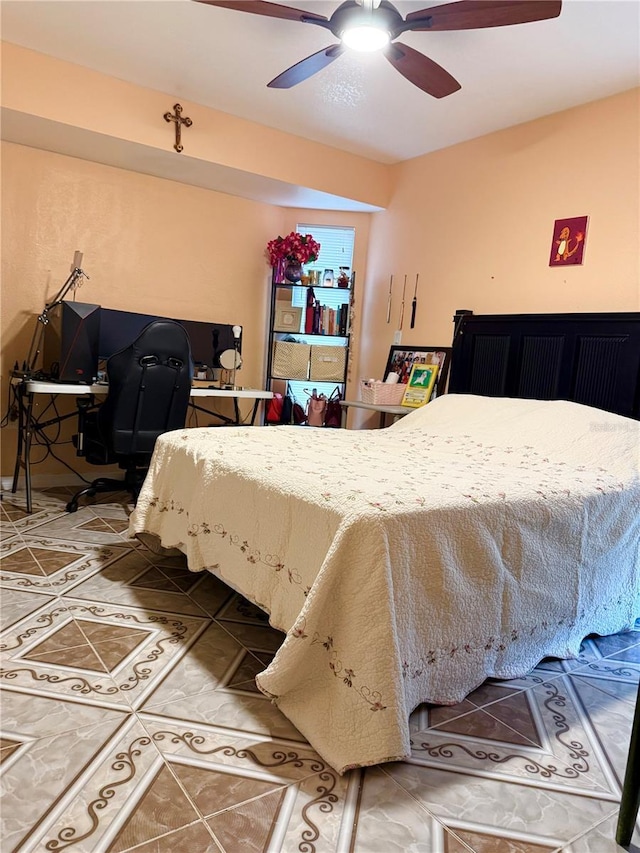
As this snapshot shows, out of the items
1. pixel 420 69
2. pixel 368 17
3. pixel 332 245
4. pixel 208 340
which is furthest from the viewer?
pixel 332 245

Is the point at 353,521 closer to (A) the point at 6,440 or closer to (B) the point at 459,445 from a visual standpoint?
(B) the point at 459,445

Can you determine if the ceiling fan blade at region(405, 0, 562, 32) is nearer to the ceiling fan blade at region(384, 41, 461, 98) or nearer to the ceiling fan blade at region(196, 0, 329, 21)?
the ceiling fan blade at region(384, 41, 461, 98)

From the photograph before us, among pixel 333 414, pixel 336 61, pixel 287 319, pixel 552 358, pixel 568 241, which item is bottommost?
pixel 333 414

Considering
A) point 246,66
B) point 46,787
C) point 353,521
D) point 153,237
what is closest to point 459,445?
point 353,521

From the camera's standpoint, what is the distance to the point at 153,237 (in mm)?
4074

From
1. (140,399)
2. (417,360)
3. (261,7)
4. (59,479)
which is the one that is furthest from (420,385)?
(59,479)

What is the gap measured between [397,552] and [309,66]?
84.4 inches

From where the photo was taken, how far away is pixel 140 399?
124 inches

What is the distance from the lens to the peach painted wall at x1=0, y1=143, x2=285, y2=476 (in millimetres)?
3615

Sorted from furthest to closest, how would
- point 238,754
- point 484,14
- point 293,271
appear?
point 293,271
point 484,14
point 238,754

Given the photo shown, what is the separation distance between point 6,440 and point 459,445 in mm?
2892

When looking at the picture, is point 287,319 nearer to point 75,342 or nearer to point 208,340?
point 208,340

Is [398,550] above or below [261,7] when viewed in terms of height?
below

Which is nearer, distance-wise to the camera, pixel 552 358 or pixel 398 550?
pixel 398 550
